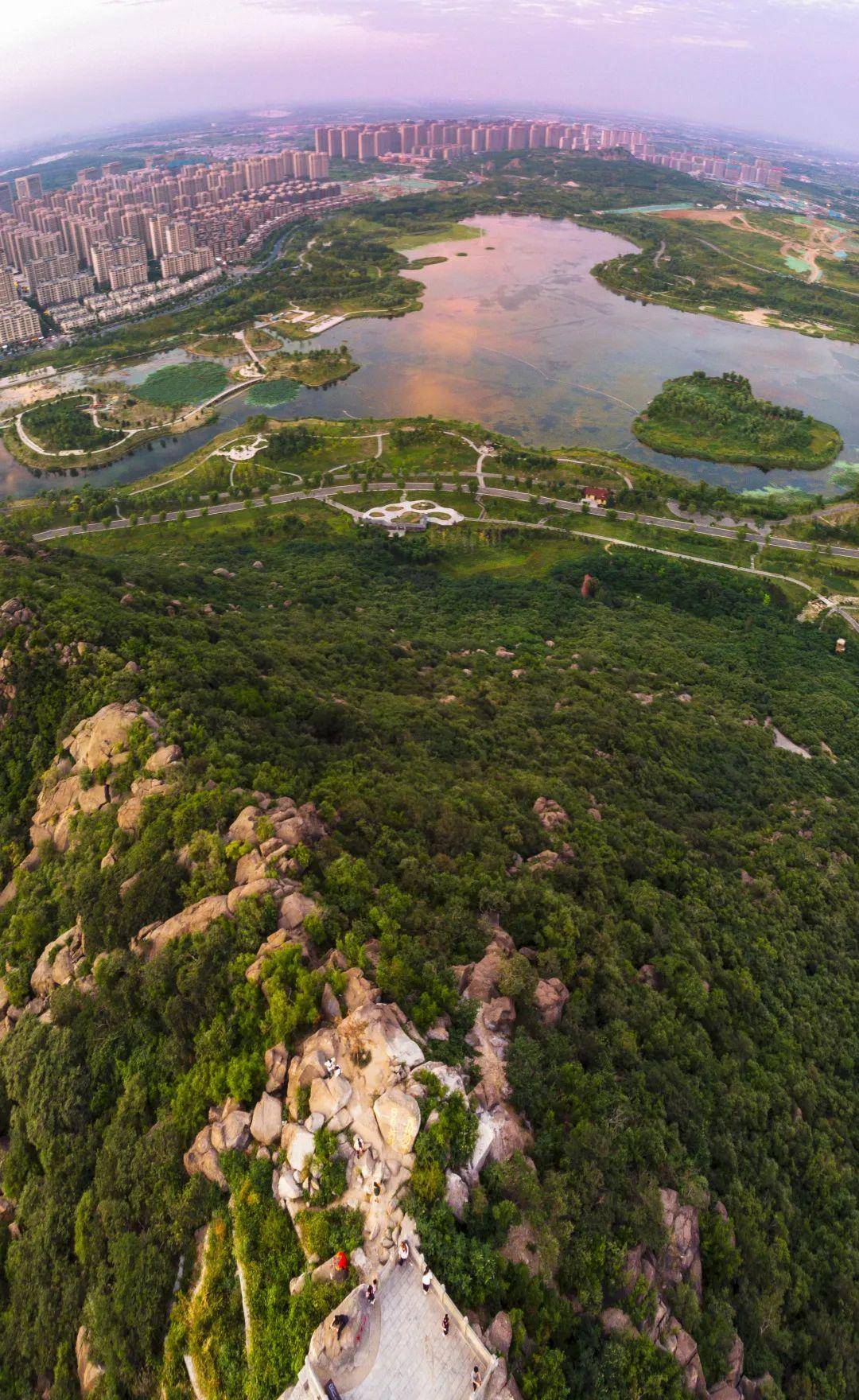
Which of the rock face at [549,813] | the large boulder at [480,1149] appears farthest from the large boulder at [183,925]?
the rock face at [549,813]

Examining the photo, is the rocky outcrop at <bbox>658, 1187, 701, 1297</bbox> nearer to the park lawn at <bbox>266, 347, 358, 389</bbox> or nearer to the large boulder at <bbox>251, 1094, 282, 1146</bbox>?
the large boulder at <bbox>251, 1094, 282, 1146</bbox>

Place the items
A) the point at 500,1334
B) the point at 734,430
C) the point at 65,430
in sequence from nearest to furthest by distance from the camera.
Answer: the point at 500,1334 → the point at 65,430 → the point at 734,430

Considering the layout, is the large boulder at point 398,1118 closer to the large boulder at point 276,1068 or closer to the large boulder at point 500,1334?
the large boulder at point 276,1068

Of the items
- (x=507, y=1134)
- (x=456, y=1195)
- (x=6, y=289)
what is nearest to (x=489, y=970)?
(x=507, y=1134)

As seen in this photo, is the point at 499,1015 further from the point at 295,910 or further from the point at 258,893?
the point at 258,893

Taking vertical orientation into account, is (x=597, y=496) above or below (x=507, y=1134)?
below

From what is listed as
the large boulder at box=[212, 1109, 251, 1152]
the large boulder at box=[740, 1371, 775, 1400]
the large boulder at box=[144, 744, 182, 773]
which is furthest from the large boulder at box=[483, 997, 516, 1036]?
the large boulder at box=[144, 744, 182, 773]
